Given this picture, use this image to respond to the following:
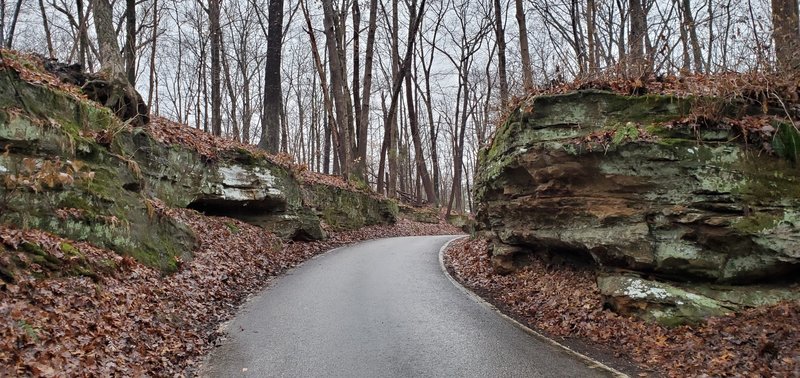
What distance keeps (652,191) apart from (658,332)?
2344mm

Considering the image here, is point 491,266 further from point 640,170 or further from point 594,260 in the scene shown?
point 640,170

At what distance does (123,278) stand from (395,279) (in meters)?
5.95

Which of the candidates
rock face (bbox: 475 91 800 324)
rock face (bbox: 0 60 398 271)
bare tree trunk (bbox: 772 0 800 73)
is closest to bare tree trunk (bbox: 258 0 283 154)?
rock face (bbox: 0 60 398 271)

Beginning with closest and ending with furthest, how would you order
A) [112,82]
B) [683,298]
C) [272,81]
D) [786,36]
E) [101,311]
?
[101,311], [683,298], [786,36], [112,82], [272,81]

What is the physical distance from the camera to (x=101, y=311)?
603 cm

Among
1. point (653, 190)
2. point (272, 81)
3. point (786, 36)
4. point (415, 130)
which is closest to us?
point (653, 190)

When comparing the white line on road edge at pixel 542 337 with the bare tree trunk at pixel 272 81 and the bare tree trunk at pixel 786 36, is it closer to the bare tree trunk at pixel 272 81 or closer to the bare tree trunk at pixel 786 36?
the bare tree trunk at pixel 786 36

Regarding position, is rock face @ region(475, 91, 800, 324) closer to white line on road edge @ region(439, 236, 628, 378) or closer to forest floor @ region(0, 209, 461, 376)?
white line on road edge @ region(439, 236, 628, 378)

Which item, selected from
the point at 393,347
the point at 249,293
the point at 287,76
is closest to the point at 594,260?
the point at 393,347

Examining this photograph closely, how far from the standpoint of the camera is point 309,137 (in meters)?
52.7

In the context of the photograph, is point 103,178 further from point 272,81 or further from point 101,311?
point 272,81

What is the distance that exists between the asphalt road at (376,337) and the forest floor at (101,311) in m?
0.59

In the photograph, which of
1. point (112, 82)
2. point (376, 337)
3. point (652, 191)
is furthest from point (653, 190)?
point (112, 82)

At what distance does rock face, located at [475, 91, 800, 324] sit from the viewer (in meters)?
7.12
